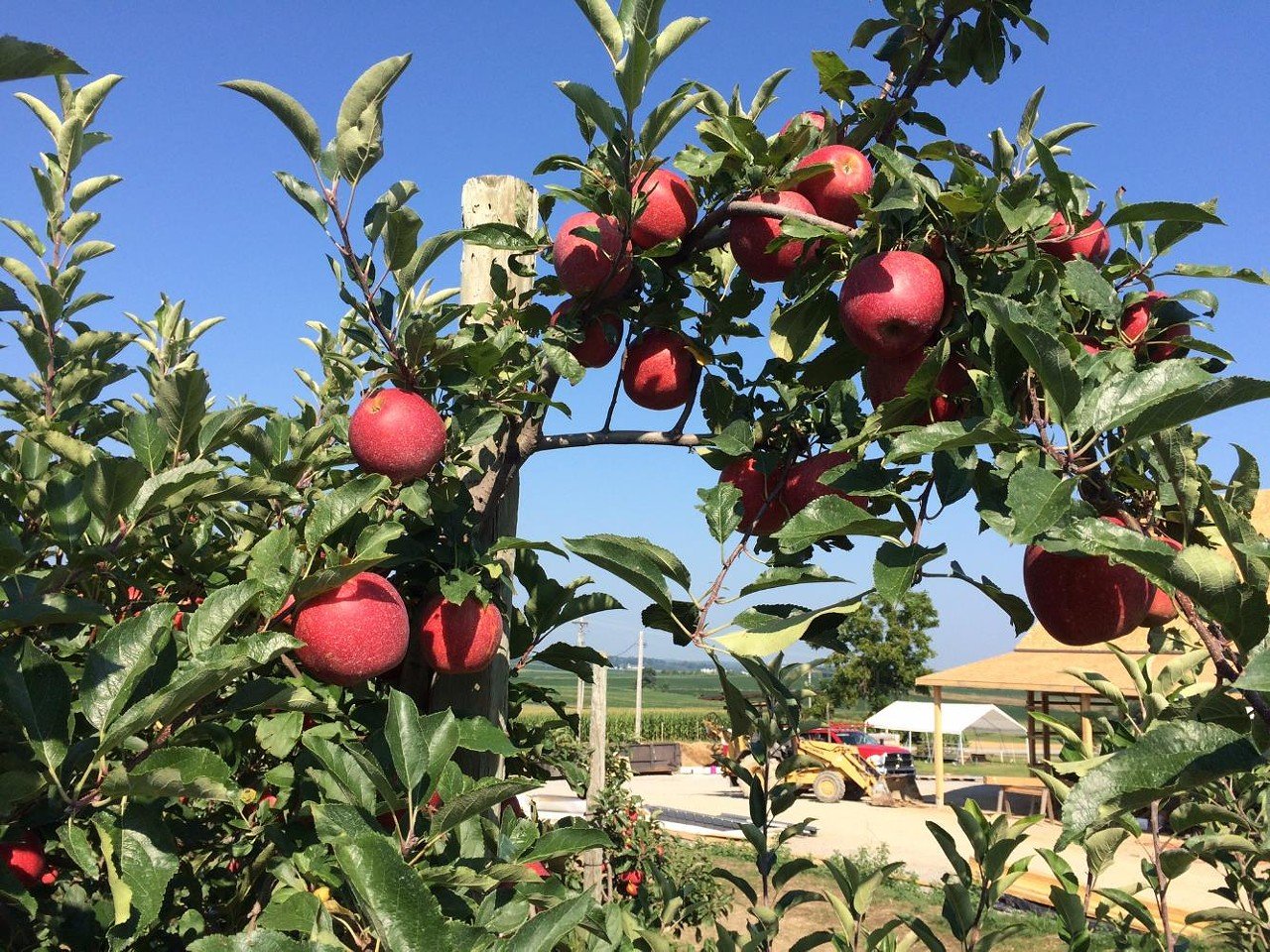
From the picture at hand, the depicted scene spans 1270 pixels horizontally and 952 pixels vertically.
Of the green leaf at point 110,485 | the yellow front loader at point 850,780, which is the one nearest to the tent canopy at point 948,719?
the yellow front loader at point 850,780

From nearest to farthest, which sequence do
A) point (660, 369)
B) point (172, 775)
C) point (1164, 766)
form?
point (1164, 766), point (172, 775), point (660, 369)

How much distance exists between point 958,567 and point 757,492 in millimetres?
537

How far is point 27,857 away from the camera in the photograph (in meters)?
1.41

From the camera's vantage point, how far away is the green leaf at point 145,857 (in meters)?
1.08

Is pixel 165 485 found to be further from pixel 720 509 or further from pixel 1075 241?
pixel 1075 241

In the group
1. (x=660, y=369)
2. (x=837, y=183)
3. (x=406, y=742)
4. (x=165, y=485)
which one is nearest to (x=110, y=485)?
(x=165, y=485)

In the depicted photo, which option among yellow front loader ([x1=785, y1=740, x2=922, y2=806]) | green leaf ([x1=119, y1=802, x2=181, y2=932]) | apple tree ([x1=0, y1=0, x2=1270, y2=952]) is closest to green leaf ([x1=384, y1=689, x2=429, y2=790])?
apple tree ([x1=0, y1=0, x2=1270, y2=952])

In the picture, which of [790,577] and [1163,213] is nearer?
[1163,213]

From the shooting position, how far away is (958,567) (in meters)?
1.13

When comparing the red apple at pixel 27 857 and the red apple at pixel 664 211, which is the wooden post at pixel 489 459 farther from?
the red apple at pixel 27 857

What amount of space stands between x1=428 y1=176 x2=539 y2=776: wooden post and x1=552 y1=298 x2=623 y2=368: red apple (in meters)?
0.17

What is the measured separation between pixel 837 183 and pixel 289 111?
86 cm

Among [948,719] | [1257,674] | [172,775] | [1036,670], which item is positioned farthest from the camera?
[948,719]

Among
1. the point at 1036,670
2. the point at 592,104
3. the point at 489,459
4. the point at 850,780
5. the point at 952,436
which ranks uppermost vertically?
the point at 592,104
